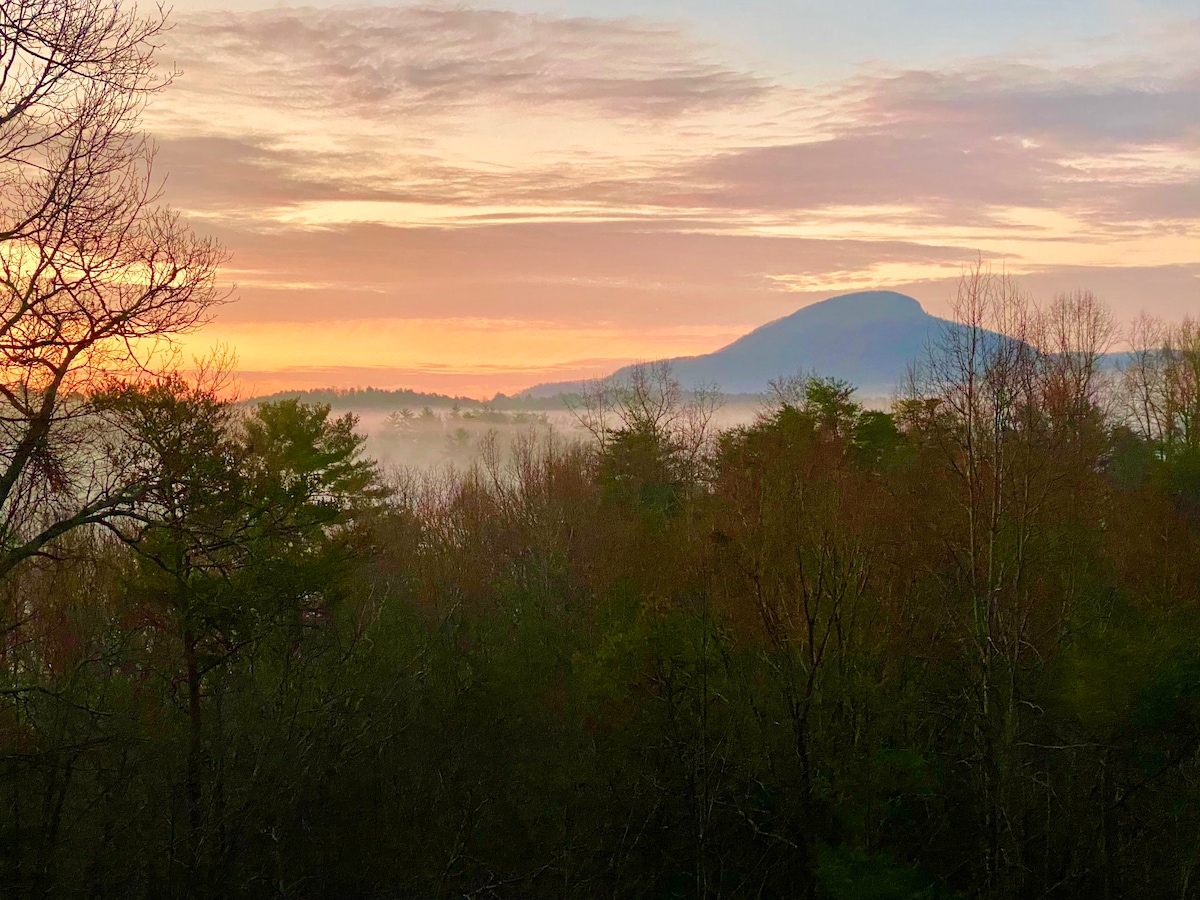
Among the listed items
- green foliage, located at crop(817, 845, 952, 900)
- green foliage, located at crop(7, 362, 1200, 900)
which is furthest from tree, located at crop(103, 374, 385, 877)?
green foliage, located at crop(817, 845, 952, 900)

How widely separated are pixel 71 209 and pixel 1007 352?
65.1ft

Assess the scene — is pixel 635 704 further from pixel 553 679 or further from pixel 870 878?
pixel 870 878

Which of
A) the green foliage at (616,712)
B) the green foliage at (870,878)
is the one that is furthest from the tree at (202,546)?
the green foliage at (870,878)

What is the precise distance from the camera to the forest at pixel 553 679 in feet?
40.0

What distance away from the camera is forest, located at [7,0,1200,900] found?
1219cm

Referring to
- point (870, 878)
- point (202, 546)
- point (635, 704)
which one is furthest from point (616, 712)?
point (202, 546)

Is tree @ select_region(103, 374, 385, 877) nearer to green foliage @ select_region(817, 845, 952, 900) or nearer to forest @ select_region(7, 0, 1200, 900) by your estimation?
forest @ select_region(7, 0, 1200, 900)

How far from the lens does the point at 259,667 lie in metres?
19.2

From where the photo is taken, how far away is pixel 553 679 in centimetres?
2306

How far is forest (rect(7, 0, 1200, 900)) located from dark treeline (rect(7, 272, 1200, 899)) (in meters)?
0.09

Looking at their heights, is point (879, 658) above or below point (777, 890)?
above

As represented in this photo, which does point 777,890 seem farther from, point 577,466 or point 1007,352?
point 577,466

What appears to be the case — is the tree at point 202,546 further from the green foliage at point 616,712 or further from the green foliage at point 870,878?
the green foliage at point 870,878

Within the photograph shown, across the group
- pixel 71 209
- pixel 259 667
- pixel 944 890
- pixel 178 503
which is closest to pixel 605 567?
pixel 259 667
